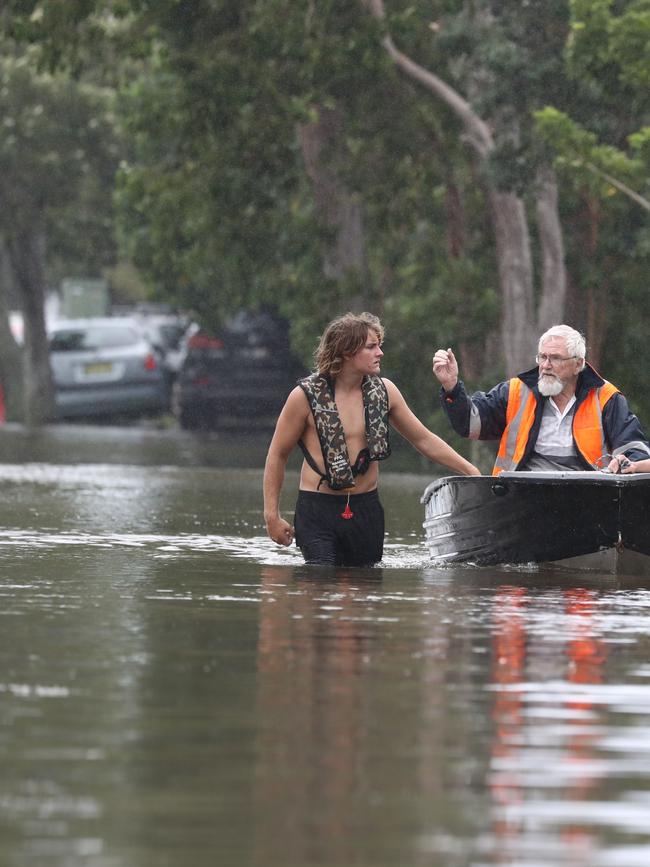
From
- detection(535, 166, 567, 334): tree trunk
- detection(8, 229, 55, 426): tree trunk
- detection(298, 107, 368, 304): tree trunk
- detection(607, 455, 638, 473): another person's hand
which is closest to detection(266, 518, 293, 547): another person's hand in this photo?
detection(607, 455, 638, 473): another person's hand

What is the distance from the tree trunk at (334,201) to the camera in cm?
3569

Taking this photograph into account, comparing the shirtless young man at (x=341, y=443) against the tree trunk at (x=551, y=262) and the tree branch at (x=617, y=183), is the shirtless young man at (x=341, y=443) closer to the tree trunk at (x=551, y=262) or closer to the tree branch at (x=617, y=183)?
the tree branch at (x=617, y=183)

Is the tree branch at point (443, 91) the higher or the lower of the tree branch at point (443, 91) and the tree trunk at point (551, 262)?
the higher

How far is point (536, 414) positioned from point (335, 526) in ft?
4.07

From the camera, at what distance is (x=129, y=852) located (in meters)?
6.14

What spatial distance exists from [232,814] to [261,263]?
31240 mm

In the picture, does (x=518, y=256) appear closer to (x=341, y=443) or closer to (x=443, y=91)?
(x=443, y=91)

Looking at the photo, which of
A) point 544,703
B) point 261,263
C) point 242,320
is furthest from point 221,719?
point 242,320

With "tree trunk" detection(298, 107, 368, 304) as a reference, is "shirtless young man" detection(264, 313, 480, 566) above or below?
below

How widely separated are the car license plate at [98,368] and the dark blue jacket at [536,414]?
29544 mm

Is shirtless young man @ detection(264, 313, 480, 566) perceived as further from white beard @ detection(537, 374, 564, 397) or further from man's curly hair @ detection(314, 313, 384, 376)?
white beard @ detection(537, 374, 564, 397)

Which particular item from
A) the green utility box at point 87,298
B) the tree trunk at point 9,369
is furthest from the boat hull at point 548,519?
the green utility box at point 87,298

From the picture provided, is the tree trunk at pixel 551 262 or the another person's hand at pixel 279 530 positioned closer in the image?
the another person's hand at pixel 279 530

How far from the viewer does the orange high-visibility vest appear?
565 inches
